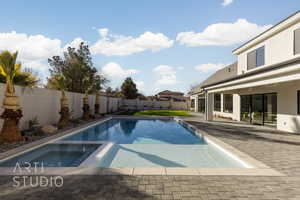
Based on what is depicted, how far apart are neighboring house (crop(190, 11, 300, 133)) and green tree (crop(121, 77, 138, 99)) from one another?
25.3m

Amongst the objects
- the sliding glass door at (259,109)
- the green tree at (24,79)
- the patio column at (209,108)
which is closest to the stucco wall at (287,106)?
the sliding glass door at (259,109)

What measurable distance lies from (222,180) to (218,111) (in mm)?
18192

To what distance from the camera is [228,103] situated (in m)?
18.6

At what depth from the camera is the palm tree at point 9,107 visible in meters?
7.20

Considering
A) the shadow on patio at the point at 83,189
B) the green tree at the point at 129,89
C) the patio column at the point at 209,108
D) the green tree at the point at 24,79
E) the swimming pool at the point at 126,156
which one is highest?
the green tree at the point at 129,89

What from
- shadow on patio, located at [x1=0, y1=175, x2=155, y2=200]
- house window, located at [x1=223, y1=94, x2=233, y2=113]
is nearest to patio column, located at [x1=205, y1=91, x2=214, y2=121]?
house window, located at [x1=223, y1=94, x2=233, y2=113]

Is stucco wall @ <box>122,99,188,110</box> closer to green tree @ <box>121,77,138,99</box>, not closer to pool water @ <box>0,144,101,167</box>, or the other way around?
green tree @ <box>121,77,138,99</box>

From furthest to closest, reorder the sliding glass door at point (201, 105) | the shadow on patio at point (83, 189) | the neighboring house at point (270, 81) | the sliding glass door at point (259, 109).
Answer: the sliding glass door at point (201, 105), the sliding glass door at point (259, 109), the neighboring house at point (270, 81), the shadow on patio at point (83, 189)

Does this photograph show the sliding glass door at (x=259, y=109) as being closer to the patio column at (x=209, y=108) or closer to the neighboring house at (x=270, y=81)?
the neighboring house at (x=270, y=81)

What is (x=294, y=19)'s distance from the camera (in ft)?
32.7

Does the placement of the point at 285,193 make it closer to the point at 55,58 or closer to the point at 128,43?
the point at 128,43

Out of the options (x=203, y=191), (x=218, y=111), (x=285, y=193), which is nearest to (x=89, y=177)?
(x=203, y=191)

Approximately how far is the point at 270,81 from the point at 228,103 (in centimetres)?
1057

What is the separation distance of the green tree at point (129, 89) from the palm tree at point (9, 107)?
3199 centimetres
